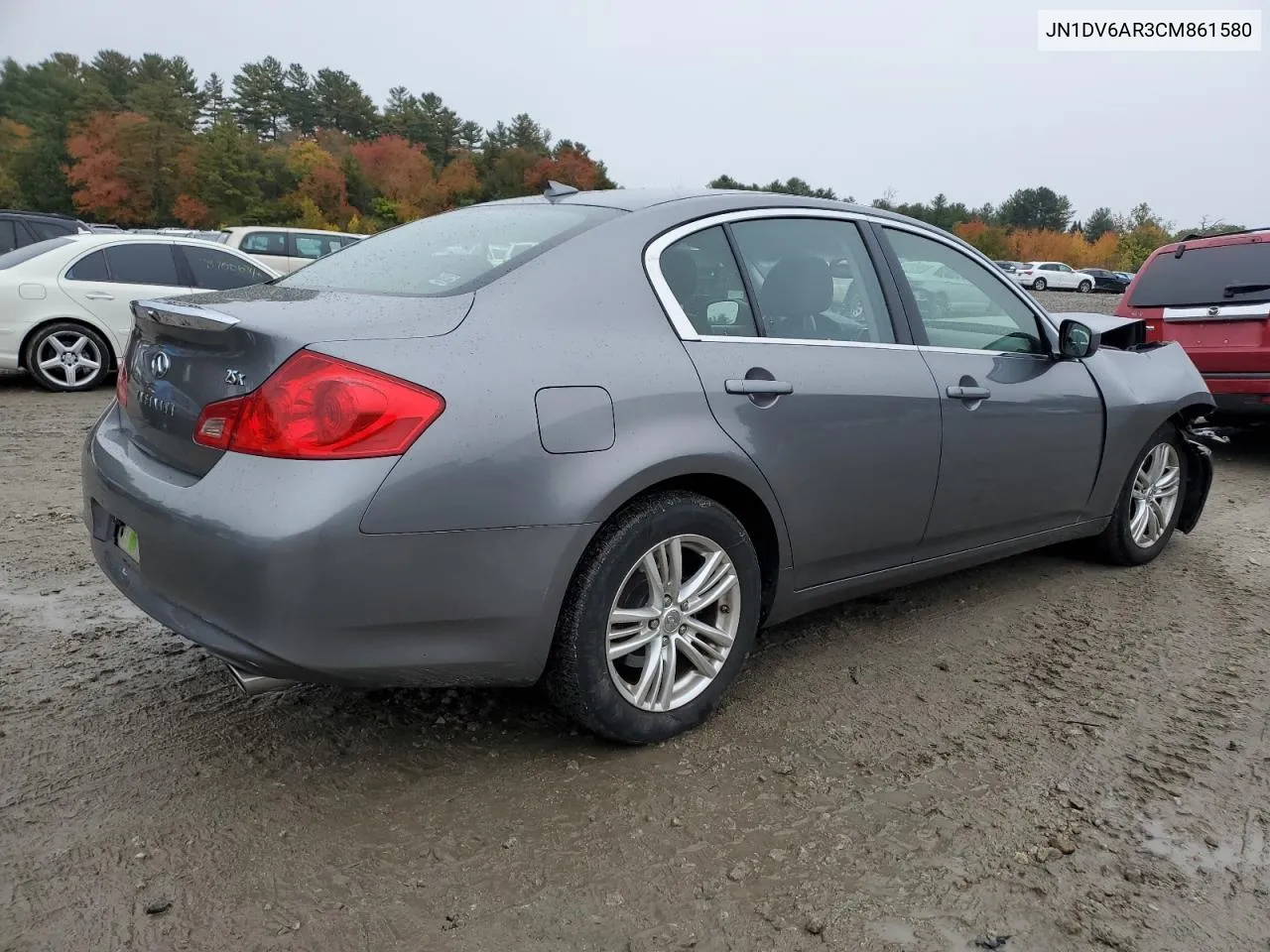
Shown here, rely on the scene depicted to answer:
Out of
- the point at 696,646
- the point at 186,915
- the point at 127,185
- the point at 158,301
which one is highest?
the point at 127,185

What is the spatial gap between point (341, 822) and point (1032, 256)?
8652 centimetres

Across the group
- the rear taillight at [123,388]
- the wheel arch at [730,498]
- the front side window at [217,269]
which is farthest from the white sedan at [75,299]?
the wheel arch at [730,498]

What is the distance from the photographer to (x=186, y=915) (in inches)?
79.3

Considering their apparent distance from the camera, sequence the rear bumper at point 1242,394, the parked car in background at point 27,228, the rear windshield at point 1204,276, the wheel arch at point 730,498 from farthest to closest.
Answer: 1. the parked car in background at point 27,228
2. the rear windshield at point 1204,276
3. the rear bumper at point 1242,394
4. the wheel arch at point 730,498

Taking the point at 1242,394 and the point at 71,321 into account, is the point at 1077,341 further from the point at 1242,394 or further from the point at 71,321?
the point at 71,321

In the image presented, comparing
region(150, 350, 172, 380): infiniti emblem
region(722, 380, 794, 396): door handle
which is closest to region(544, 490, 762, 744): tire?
region(722, 380, 794, 396): door handle

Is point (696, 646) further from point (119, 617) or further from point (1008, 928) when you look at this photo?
point (119, 617)

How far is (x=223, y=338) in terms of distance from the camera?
233cm

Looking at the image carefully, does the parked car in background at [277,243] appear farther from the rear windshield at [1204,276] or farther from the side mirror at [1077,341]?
the side mirror at [1077,341]

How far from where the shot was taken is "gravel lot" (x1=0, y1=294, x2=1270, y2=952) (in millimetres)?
2057

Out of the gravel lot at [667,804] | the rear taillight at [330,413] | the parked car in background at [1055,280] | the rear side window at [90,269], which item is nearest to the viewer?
the gravel lot at [667,804]

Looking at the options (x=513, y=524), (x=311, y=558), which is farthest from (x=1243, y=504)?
(x=311, y=558)

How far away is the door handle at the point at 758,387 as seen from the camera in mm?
2779

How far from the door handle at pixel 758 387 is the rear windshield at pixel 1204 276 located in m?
5.36
